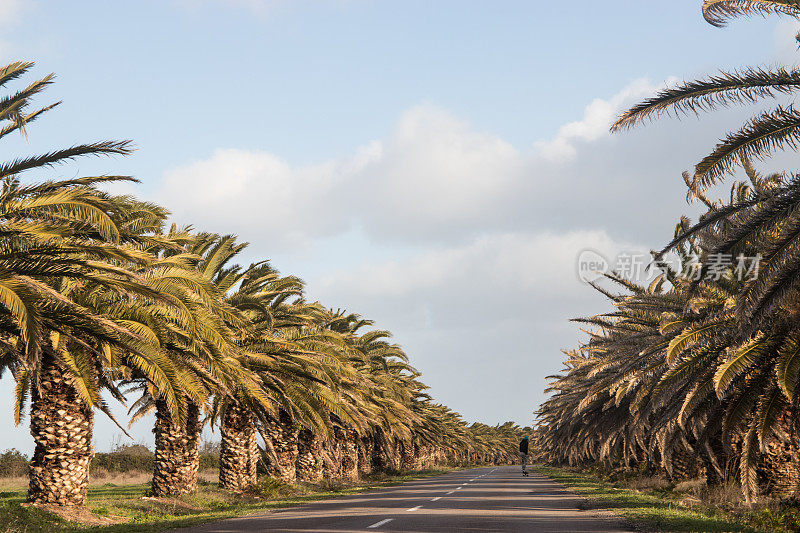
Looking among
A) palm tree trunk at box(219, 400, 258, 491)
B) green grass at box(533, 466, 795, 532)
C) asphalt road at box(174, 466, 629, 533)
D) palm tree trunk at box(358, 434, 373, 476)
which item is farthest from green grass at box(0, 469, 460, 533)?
palm tree trunk at box(358, 434, 373, 476)

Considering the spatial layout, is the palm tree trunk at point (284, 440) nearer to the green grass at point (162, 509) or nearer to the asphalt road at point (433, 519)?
the green grass at point (162, 509)

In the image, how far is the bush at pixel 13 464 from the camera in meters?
41.2

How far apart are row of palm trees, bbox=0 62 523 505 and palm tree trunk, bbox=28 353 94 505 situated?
0.02 metres

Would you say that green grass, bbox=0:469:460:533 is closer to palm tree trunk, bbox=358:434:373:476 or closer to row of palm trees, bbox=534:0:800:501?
row of palm trees, bbox=534:0:800:501

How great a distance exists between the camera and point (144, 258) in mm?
12594

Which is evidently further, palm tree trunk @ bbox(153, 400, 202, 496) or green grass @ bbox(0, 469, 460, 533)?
palm tree trunk @ bbox(153, 400, 202, 496)

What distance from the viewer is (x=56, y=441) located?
50.6ft

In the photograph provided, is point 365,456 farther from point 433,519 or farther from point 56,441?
point 433,519

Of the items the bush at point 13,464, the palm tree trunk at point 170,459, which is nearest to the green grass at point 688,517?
the palm tree trunk at point 170,459

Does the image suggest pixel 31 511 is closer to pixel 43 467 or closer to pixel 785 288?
pixel 43 467

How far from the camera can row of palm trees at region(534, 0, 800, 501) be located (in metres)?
11.1

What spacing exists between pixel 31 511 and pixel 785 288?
45.7 feet

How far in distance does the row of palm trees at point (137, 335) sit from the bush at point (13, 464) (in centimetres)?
1979

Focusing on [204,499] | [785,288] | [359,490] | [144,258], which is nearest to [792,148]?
[785,288]
